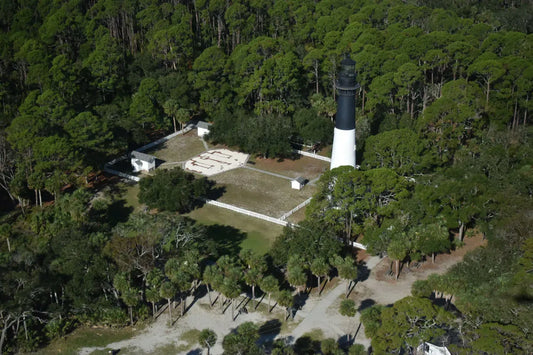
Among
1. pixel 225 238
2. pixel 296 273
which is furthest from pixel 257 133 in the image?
pixel 296 273

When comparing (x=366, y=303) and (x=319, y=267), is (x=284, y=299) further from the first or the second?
(x=366, y=303)

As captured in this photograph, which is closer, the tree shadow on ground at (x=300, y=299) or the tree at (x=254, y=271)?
the tree at (x=254, y=271)

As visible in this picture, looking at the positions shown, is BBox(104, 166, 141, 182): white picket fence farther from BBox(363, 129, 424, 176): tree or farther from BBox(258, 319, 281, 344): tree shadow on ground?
BBox(258, 319, 281, 344): tree shadow on ground

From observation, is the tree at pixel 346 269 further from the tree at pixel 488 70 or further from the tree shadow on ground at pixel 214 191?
the tree at pixel 488 70

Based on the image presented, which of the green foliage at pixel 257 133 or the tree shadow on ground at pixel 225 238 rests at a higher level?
the green foliage at pixel 257 133

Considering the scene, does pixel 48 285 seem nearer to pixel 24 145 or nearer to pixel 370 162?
pixel 24 145

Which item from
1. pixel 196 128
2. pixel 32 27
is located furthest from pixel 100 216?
pixel 32 27

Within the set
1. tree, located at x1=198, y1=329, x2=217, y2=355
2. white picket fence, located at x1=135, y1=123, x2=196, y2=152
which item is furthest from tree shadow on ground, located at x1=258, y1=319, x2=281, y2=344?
white picket fence, located at x1=135, y1=123, x2=196, y2=152

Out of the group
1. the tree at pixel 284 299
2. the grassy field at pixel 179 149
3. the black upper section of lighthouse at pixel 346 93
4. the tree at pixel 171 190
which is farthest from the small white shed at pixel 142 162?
the tree at pixel 284 299
